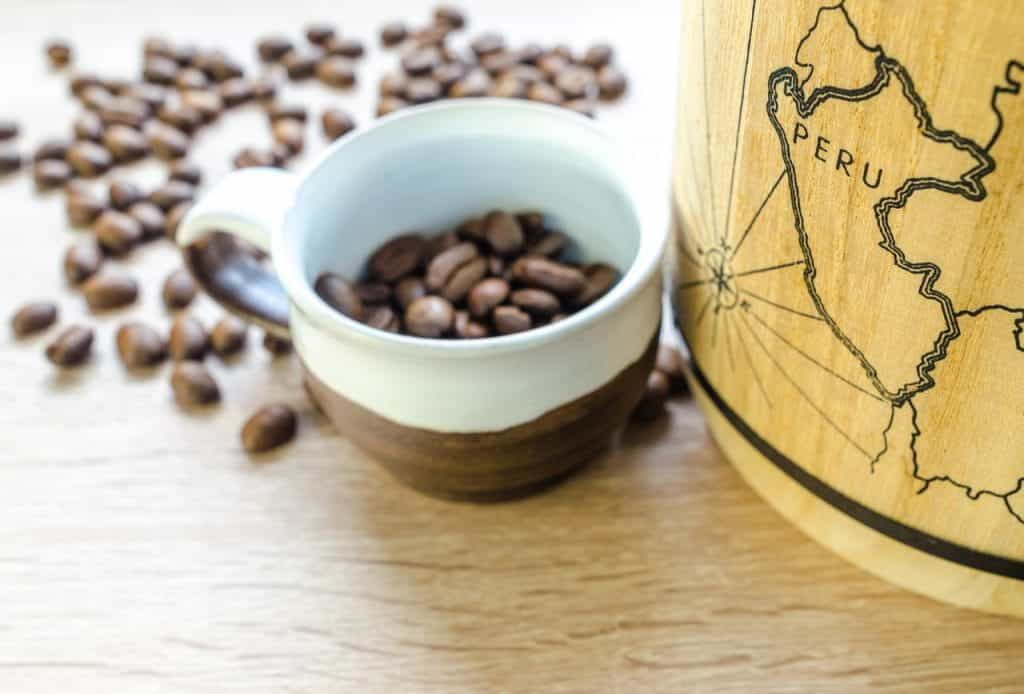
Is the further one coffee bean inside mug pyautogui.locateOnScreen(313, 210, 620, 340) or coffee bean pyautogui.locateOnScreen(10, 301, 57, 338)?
coffee bean pyautogui.locateOnScreen(10, 301, 57, 338)

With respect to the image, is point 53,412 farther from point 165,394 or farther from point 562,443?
point 562,443

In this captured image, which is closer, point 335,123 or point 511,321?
point 511,321

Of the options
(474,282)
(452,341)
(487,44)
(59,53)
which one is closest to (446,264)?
(474,282)

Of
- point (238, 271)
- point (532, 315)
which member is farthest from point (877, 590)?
point (238, 271)

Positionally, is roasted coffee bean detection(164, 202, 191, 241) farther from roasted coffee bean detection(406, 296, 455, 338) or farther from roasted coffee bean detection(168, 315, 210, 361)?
roasted coffee bean detection(406, 296, 455, 338)

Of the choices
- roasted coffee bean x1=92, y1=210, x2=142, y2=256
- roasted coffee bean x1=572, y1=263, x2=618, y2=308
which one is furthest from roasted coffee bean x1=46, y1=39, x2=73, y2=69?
roasted coffee bean x1=572, y1=263, x2=618, y2=308

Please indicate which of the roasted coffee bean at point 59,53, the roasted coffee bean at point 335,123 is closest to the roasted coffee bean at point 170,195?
the roasted coffee bean at point 335,123

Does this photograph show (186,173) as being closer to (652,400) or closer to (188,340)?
(188,340)

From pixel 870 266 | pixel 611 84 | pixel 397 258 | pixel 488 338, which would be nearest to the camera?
pixel 870 266
